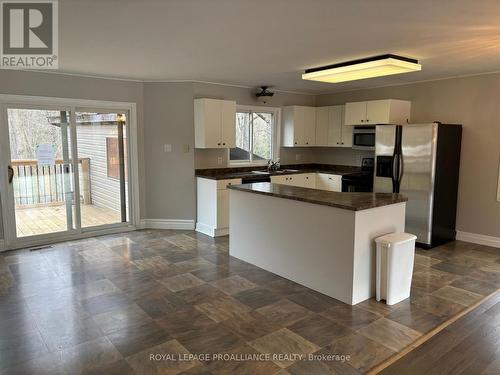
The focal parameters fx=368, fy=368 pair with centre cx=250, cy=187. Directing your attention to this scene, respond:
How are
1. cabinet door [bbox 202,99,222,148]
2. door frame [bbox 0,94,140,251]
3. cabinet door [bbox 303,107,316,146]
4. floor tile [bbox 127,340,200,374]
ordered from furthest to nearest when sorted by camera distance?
cabinet door [bbox 303,107,316,146] → cabinet door [bbox 202,99,222,148] → door frame [bbox 0,94,140,251] → floor tile [bbox 127,340,200,374]

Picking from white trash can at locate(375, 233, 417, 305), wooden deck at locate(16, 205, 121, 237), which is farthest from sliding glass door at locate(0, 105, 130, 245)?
white trash can at locate(375, 233, 417, 305)

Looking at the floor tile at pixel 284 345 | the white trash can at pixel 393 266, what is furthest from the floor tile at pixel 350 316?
the floor tile at pixel 284 345

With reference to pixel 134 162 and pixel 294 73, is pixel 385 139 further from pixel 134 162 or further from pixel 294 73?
pixel 134 162

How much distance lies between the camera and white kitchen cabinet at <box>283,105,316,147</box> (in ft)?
22.4

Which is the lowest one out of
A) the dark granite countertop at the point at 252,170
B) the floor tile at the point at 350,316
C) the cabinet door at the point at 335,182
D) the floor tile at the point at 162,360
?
the floor tile at the point at 162,360

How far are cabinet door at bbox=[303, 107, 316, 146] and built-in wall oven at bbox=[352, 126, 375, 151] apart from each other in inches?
36.6

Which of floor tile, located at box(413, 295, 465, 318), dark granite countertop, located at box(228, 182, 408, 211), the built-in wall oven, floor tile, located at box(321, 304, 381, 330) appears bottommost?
floor tile, located at box(321, 304, 381, 330)

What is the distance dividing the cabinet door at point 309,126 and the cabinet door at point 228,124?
1662mm

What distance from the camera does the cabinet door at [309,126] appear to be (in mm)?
6988

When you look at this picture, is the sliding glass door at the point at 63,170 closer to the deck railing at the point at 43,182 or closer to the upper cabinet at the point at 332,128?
the deck railing at the point at 43,182

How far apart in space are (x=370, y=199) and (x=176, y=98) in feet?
11.5

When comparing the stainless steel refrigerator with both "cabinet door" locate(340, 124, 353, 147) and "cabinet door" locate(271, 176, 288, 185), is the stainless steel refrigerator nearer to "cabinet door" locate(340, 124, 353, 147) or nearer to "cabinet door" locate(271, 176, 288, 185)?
"cabinet door" locate(340, 124, 353, 147)

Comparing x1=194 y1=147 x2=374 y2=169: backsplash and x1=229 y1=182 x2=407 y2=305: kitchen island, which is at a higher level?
x1=194 y1=147 x2=374 y2=169: backsplash

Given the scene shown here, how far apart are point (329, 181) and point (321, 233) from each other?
124 inches
